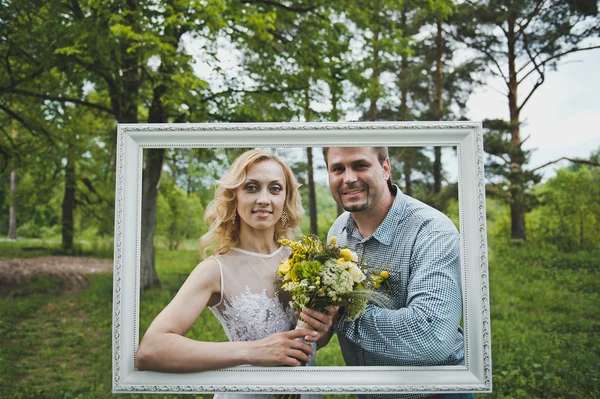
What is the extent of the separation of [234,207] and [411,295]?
1284 millimetres

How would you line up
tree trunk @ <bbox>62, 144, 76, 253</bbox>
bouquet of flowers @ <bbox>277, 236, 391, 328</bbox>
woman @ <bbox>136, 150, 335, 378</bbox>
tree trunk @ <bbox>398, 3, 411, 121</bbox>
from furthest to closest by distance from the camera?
tree trunk @ <bbox>398, 3, 411, 121</bbox> < tree trunk @ <bbox>62, 144, 76, 253</bbox> < woman @ <bbox>136, 150, 335, 378</bbox> < bouquet of flowers @ <bbox>277, 236, 391, 328</bbox>

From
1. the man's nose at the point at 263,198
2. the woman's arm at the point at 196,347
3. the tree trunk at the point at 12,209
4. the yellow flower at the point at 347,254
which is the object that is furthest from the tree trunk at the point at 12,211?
the yellow flower at the point at 347,254

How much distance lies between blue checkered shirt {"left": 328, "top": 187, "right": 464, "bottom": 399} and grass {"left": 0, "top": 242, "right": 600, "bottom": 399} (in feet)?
8.11

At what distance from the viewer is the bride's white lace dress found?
317cm

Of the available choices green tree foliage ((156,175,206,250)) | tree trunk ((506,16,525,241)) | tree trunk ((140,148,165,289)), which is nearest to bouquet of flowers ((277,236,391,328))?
green tree foliage ((156,175,206,250))

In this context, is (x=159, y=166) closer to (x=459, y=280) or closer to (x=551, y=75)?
(x=459, y=280)

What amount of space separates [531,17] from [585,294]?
427 centimetres

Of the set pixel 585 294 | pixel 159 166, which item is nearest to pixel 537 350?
pixel 585 294

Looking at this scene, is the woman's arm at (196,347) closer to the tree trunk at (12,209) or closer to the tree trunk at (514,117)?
the tree trunk at (12,209)

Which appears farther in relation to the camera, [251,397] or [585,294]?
[585,294]

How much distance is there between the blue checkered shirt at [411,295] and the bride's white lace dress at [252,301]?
0.37m

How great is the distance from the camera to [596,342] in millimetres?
6227

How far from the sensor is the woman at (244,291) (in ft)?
10.3

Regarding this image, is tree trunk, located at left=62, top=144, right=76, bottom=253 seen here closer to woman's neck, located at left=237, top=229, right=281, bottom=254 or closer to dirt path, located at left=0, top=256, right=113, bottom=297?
dirt path, located at left=0, top=256, right=113, bottom=297
